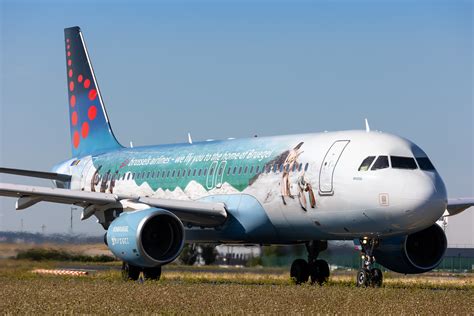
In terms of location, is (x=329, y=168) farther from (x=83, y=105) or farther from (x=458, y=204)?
(x=83, y=105)

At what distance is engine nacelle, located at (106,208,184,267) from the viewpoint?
79.7 feet

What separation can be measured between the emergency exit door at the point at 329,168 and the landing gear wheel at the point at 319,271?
3.61 metres

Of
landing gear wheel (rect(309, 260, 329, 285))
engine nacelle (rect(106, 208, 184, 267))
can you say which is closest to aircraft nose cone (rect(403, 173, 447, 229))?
landing gear wheel (rect(309, 260, 329, 285))

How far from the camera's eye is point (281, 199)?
2508cm

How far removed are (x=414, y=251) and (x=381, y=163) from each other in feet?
13.6

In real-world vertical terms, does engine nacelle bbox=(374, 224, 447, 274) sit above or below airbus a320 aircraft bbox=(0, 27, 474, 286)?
below

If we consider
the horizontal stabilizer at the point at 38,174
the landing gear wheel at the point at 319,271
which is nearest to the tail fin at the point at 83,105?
the horizontal stabilizer at the point at 38,174

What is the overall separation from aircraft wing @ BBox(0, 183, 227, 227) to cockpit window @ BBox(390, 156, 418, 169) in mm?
5345

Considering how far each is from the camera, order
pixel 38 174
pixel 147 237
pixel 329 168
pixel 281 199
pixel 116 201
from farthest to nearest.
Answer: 1. pixel 38 174
2. pixel 116 201
3. pixel 147 237
4. pixel 281 199
5. pixel 329 168

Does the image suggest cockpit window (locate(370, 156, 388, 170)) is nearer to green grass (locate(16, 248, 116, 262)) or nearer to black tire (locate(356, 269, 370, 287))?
black tire (locate(356, 269, 370, 287))

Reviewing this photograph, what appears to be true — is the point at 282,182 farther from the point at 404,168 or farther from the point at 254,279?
the point at 254,279

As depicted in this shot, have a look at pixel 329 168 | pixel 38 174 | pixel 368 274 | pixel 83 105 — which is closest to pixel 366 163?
pixel 329 168

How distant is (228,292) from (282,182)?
5.44 m

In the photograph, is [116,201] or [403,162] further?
[116,201]
